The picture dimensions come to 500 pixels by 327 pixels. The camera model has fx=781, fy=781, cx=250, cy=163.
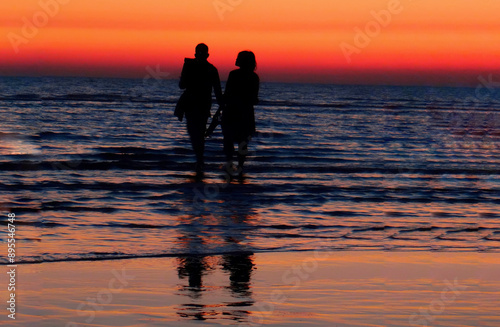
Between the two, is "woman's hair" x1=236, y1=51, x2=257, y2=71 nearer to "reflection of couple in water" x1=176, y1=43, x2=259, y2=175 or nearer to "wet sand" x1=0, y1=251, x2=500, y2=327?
"reflection of couple in water" x1=176, y1=43, x2=259, y2=175

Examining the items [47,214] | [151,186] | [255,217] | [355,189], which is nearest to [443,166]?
[355,189]

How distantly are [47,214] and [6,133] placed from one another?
15.9 metres

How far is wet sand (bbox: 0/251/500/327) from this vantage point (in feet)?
14.7

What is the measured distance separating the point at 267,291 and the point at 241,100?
7.24 meters

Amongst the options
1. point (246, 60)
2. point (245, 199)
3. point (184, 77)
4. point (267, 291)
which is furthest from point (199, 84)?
point (267, 291)

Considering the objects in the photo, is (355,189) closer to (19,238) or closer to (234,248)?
(234,248)

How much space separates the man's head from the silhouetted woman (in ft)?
1.62

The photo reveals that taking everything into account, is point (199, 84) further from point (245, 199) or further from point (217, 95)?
point (245, 199)

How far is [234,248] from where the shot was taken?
22.7ft

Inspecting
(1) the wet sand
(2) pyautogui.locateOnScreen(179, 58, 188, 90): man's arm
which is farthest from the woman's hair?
(1) the wet sand

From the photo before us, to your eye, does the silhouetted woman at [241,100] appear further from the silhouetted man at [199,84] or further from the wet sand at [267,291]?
the wet sand at [267,291]

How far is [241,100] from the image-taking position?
12.2 metres

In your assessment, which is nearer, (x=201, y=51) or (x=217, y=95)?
(x=201, y=51)

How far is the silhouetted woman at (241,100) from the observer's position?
1206 centimetres
